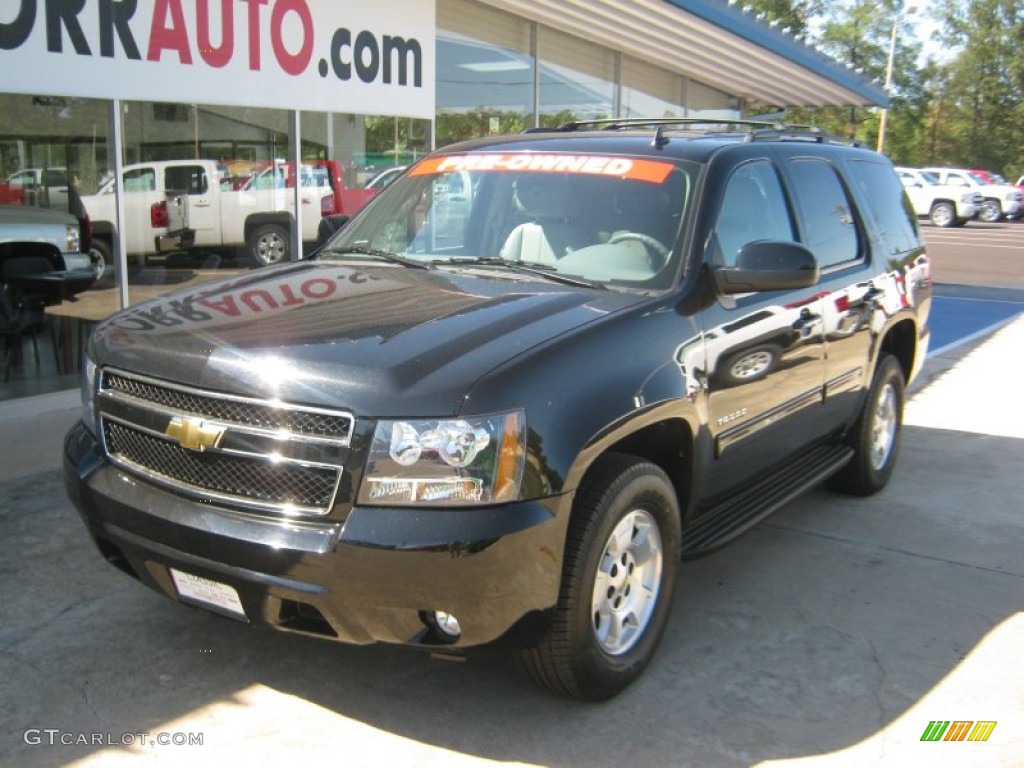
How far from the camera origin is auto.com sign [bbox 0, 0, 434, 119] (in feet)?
22.4

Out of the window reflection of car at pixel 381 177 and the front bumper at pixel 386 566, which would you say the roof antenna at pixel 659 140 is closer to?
the front bumper at pixel 386 566

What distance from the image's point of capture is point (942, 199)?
3412cm

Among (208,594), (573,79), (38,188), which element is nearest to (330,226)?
(208,594)

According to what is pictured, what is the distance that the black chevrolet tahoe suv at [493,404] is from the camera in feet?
9.62

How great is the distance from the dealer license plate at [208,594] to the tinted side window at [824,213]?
3123 mm

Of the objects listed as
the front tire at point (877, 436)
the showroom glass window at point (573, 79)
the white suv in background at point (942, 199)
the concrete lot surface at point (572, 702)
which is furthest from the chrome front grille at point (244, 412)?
the white suv in background at point (942, 199)

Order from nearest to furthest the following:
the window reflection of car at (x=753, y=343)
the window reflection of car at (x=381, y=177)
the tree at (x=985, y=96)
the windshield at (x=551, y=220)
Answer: the window reflection of car at (x=753, y=343)
the windshield at (x=551, y=220)
the window reflection of car at (x=381, y=177)
the tree at (x=985, y=96)

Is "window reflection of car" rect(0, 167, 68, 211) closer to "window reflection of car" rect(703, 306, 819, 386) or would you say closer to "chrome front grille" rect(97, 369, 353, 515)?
"chrome front grille" rect(97, 369, 353, 515)

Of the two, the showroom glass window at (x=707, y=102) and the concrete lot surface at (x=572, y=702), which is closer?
the concrete lot surface at (x=572, y=702)

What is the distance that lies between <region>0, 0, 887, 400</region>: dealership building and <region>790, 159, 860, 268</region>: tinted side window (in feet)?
16.5

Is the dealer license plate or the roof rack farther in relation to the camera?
the roof rack

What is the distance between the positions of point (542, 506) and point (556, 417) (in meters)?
0.28

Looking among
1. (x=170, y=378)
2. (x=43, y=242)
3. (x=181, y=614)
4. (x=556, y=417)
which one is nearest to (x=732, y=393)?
(x=556, y=417)

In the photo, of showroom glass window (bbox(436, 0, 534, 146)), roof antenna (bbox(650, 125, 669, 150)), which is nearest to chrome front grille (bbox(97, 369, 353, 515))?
roof antenna (bbox(650, 125, 669, 150))
